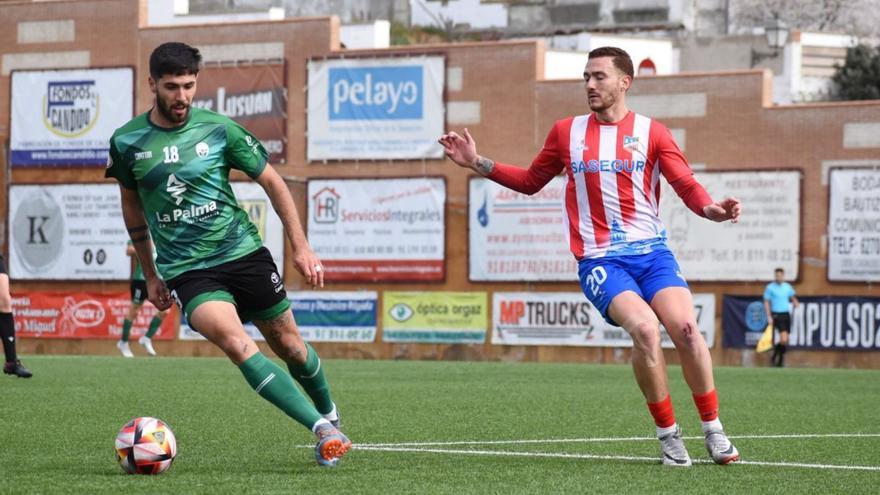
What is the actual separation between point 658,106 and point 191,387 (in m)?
18.1

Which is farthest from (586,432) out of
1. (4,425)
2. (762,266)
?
(762,266)

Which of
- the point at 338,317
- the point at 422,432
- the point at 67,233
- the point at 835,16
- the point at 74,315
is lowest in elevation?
the point at 74,315

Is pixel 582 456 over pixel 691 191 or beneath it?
beneath

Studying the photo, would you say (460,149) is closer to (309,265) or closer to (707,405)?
(309,265)

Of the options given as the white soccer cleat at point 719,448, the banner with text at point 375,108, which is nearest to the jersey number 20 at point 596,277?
the white soccer cleat at point 719,448

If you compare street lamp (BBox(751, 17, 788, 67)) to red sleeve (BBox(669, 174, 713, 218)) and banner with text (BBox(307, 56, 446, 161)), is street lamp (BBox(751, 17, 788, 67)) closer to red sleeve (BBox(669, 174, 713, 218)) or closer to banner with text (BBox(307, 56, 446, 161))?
banner with text (BBox(307, 56, 446, 161))

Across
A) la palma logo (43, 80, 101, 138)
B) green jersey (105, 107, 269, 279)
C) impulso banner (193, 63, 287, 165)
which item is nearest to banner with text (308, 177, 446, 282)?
impulso banner (193, 63, 287, 165)

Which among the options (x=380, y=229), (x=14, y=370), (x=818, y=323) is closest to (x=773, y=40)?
(x=380, y=229)

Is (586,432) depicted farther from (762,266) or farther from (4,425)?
(762,266)

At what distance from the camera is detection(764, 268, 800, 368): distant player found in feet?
102

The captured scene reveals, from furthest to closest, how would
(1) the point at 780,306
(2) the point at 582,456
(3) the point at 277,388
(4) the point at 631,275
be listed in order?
(1) the point at 780,306
(2) the point at 582,456
(4) the point at 631,275
(3) the point at 277,388

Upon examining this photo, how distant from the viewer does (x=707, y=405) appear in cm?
923

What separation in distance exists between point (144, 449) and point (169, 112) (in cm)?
175

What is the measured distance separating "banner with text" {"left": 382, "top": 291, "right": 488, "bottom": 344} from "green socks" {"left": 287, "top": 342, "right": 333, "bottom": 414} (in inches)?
975
